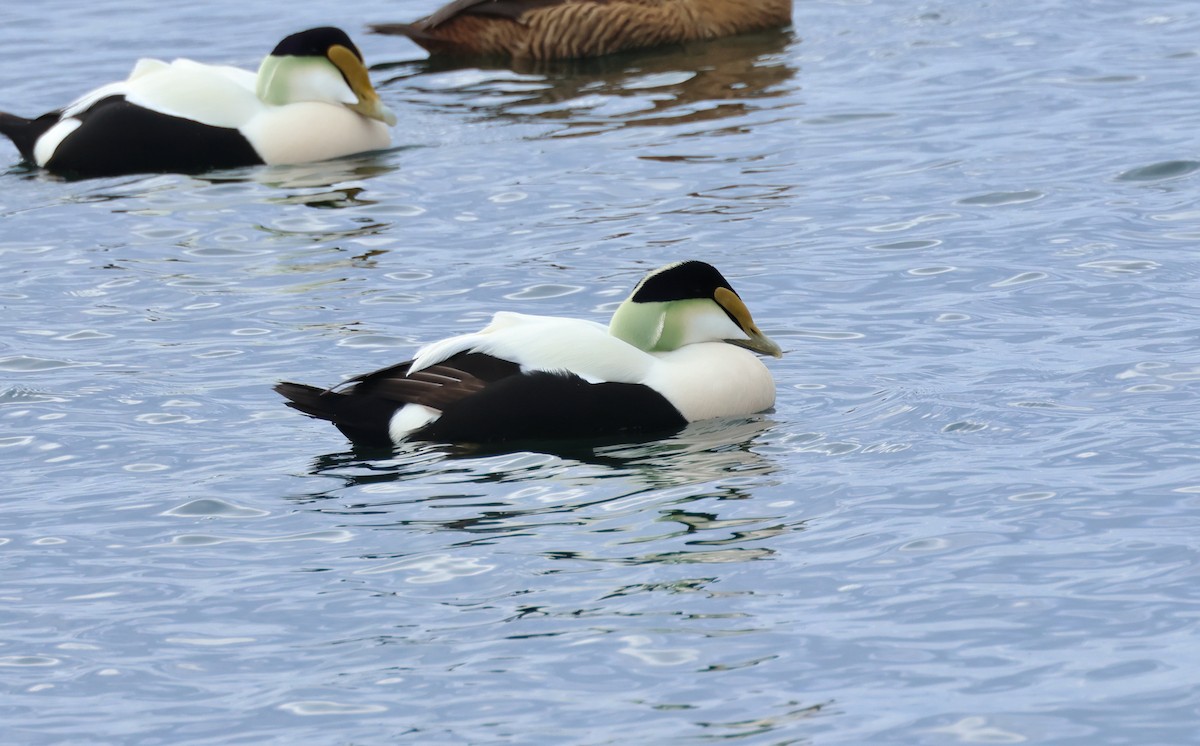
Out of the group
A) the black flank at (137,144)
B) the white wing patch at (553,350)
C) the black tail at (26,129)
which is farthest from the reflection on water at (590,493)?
the black tail at (26,129)

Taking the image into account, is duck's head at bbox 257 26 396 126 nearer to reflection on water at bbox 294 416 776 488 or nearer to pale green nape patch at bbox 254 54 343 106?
pale green nape patch at bbox 254 54 343 106

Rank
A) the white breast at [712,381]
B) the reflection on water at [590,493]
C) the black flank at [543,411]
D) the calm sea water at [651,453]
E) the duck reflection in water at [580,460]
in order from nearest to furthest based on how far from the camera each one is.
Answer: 1. the calm sea water at [651,453]
2. the reflection on water at [590,493]
3. the duck reflection in water at [580,460]
4. the black flank at [543,411]
5. the white breast at [712,381]

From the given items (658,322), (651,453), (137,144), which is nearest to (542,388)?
(651,453)

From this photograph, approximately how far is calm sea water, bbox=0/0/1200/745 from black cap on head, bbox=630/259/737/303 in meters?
0.55

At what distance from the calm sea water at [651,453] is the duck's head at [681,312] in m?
0.40

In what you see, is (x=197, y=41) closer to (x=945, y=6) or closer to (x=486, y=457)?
(x=945, y=6)

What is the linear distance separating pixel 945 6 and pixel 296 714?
1219 centimetres

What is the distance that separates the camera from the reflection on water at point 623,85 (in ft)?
46.2

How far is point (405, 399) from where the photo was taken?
784 centimetres

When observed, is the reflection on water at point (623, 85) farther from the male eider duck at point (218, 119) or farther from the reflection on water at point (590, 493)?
the reflection on water at point (590, 493)

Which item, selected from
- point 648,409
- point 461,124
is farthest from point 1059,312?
point 461,124

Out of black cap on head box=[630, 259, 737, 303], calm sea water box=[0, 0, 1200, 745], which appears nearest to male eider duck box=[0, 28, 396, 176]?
calm sea water box=[0, 0, 1200, 745]

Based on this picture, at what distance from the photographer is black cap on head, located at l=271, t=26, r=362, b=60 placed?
13164 mm

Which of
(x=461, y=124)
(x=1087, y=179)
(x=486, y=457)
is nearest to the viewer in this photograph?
(x=486, y=457)
